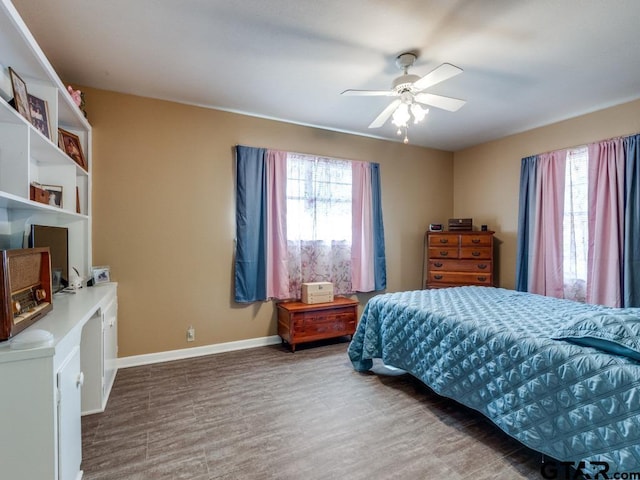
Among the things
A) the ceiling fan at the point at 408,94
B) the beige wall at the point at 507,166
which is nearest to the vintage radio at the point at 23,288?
the ceiling fan at the point at 408,94

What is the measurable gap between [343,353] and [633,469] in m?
2.43

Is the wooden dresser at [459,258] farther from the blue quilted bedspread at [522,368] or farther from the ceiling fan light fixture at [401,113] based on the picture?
the ceiling fan light fixture at [401,113]

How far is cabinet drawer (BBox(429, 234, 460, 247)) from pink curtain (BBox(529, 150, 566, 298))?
0.90m

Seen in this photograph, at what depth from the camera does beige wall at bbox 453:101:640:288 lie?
133 inches

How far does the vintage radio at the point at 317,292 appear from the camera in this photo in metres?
3.76

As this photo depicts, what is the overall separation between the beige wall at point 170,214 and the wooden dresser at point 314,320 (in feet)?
0.86

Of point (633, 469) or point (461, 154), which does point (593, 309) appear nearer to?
point (633, 469)

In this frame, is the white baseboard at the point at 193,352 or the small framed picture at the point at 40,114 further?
the white baseboard at the point at 193,352

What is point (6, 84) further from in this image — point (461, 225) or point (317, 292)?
point (461, 225)

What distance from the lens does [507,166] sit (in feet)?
14.4

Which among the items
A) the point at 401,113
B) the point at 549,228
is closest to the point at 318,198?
the point at 401,113

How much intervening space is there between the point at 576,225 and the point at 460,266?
1332 millimetres

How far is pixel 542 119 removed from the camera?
12.3 feet

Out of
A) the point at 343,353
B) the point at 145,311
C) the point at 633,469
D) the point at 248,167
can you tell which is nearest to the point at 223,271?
the point at 145,311
